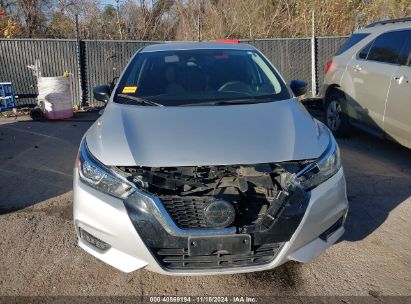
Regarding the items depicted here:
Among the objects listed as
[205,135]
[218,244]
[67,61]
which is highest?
[67,61]

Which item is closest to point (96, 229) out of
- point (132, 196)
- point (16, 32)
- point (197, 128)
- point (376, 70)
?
point (132, 196)

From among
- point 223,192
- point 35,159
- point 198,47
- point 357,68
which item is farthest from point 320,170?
point 35,159

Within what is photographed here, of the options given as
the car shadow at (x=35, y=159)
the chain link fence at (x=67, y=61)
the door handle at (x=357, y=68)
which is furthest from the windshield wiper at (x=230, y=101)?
the chain link fence at (x=67, y=61)

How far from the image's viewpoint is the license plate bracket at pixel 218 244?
2.39m

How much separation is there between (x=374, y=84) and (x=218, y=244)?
4357mm

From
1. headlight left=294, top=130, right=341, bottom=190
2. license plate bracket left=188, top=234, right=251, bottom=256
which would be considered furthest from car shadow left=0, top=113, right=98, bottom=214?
headlight left=294, top=130, right=341, bottom=190

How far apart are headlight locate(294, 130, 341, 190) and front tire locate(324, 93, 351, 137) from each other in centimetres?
394

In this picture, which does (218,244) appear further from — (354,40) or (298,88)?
(354,40)

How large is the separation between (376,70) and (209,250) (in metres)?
4.52

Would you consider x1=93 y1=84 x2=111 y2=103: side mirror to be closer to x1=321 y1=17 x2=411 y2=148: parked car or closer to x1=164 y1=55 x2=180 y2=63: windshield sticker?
x1=164 y1=55 x2=180 y2=63: windshield sticker

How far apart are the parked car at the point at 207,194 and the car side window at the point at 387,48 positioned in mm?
3314

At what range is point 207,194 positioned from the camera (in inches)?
101

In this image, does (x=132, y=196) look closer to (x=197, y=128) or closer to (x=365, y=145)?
(x=197, y=128)

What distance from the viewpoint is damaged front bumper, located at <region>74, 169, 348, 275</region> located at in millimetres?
2410
